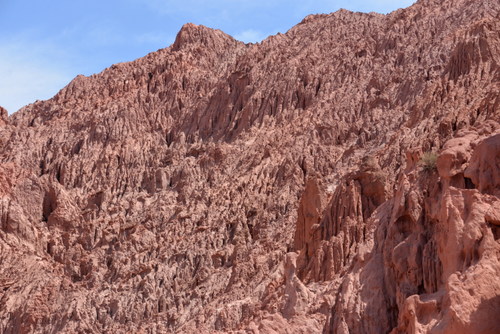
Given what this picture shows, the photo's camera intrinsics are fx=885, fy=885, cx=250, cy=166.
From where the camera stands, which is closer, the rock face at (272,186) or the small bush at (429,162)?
the rock face at (272,186)

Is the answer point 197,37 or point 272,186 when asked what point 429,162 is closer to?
point 272,186

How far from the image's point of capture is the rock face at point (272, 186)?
62.3 ft

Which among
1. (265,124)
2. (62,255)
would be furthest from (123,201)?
(265,124)

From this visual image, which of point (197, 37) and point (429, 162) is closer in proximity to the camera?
point (429, 162)

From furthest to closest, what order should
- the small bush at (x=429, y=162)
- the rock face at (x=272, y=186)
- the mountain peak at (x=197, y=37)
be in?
the mountain peak at (x=197, y=37), the small bush at (x=429, y=162), the rock face at (x=272, y=186)

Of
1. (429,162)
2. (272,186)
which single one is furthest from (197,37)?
(429,162)

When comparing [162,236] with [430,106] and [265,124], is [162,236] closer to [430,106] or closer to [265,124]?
[265,124]

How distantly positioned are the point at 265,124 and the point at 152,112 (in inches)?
448

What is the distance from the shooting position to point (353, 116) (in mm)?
51625

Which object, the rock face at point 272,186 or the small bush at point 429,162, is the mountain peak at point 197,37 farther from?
the small bush at point 429,162

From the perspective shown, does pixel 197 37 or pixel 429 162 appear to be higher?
pixel 197 37

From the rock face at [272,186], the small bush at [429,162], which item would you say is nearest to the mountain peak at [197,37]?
the rock face at [272,186]

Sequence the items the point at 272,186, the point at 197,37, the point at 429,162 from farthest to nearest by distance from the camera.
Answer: the point at 197,37 → the point at 272,186 → the point at 429,162

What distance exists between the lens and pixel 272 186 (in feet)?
161
